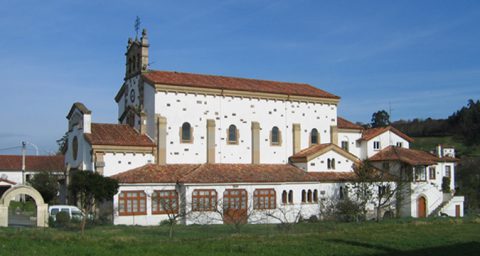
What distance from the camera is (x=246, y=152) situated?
4888 centimetres

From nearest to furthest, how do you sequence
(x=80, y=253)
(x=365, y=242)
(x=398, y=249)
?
(x=80, y=253)
(x=398, y=249)
(x=365, y=242)

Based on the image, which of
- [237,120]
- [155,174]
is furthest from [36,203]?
[237,120]

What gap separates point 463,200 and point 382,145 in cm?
918

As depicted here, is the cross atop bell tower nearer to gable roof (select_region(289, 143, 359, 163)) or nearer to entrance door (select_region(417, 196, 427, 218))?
gable roof (select_region(289, 143, 359, 163))

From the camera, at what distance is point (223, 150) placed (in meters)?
47.8

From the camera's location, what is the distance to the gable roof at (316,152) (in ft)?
161

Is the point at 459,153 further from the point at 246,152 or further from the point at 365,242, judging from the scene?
the point at 365,242

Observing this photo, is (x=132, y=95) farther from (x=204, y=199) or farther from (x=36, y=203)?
(x=36, y=203)

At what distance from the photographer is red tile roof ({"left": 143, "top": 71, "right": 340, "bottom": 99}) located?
152 feet

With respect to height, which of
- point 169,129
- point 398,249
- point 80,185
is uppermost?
point 169,129

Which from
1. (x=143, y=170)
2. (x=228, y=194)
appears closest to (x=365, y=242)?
(x=228, y=194)

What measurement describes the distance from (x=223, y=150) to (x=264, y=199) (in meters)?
6.00

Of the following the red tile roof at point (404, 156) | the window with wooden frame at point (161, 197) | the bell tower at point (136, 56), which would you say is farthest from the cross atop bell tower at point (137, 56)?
the red tile roof at point (404, 156)

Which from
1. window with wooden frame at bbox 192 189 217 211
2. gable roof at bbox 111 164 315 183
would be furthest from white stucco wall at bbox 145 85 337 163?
window with wooden frame at bbox 192 189 217 211
